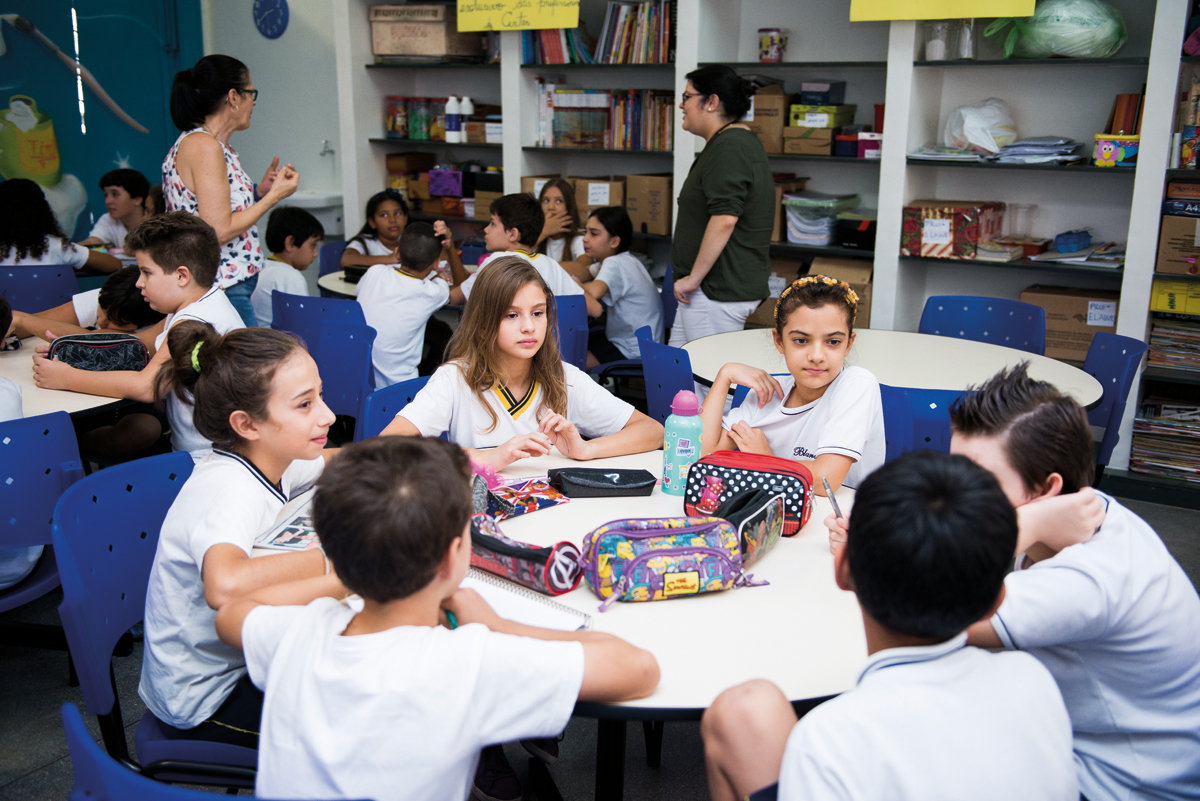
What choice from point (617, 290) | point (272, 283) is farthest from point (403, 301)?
point (617, 290)

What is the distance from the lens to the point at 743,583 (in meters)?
1.52

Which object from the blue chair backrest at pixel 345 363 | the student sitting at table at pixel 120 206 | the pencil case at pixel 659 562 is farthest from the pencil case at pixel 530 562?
the student sitting at table at pixel 120 206

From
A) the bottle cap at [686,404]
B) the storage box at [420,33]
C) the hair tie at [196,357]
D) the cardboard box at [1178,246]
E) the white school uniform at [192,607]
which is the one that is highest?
the storage box at [420,33]

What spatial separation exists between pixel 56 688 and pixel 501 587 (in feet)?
5.70

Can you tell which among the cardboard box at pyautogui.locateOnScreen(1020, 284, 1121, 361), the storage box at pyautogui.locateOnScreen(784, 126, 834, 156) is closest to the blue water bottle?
the cardboard box at pyautogui.locateOnScreen(1020, 284, 1121, 361)

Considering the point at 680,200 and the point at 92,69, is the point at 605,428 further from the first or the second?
the point at 92,69

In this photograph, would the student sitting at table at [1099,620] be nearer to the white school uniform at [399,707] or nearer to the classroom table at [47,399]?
the white school uniform at [399,707]

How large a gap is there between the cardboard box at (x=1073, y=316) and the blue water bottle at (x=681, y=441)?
277cm

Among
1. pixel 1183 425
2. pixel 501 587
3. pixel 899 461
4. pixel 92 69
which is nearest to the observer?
pixel 899 461

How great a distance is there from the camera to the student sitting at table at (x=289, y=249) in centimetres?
448

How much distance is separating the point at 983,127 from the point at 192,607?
3918 millimetres

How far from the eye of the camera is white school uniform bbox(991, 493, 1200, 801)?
1262 millimetres

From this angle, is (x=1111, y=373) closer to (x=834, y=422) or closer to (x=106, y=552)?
(x=834, y=422)

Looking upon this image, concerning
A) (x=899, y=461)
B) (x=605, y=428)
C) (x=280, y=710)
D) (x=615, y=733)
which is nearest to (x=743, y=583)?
(x=615, y=733)
